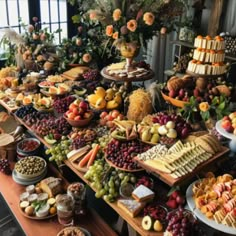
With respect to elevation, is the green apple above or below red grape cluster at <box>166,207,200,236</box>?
above

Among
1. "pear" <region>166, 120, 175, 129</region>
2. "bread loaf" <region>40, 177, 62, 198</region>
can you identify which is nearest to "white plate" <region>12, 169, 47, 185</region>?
"bread loaf" <region>40, 177, 62, 198</region>

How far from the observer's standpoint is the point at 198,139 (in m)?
1.83

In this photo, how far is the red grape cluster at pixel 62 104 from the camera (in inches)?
105

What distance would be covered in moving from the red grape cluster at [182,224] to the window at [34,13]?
9.99 ft

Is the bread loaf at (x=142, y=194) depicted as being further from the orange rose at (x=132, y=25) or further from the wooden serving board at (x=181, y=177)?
the orange rose at (x=132, y=25)

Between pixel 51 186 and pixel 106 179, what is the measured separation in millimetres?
598

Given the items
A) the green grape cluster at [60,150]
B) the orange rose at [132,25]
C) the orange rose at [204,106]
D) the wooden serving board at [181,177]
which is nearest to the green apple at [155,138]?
the wooden serving board at [181,177]

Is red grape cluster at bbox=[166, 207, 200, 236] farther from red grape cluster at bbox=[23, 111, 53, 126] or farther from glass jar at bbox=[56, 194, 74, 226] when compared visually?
red grape cluster at bbox=[23, 111, 53, 126]

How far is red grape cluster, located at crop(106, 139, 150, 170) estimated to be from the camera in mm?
1892

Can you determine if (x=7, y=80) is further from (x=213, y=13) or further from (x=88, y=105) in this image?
(x=213, y=13)

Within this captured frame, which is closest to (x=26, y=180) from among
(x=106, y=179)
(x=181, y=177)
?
(x=106, y=179)

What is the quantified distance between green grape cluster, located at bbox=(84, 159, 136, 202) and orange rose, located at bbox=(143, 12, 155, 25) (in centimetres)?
107

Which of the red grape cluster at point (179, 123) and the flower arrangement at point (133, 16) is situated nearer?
the red grape cluster at point (179, 123)

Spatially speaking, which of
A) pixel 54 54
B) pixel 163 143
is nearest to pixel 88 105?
pixel 163 143
